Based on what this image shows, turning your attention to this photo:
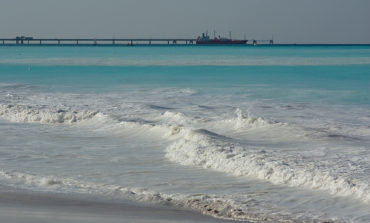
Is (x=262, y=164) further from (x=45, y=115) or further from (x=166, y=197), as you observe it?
(x=45, y=115)

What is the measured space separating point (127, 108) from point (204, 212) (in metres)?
13.4

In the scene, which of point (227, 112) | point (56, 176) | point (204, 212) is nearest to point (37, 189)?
point (56, 176)

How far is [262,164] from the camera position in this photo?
10359 millimetres

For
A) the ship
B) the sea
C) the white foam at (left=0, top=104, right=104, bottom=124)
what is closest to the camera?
the sea

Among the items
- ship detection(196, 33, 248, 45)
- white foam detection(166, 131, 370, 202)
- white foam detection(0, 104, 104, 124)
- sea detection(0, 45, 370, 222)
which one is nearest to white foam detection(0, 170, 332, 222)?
sea detection(0, 45, 370, 222)

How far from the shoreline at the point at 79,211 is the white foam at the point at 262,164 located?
1989 mm

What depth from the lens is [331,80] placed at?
38.8m

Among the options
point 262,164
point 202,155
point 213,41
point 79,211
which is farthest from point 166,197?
point 213,41

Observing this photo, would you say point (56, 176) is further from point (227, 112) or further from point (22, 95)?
point (22, 95)

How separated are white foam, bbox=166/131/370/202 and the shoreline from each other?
1.99m

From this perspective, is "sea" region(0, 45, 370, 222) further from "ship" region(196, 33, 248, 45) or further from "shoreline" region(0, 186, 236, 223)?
"ship" region(196, 33, 248, 45)

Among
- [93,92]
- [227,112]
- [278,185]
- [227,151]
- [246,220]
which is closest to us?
[246,220]

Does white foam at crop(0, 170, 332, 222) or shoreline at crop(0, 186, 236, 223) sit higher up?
shoreline at crop(0, 186, 236, 223)

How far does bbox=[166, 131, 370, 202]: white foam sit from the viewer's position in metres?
8.98
